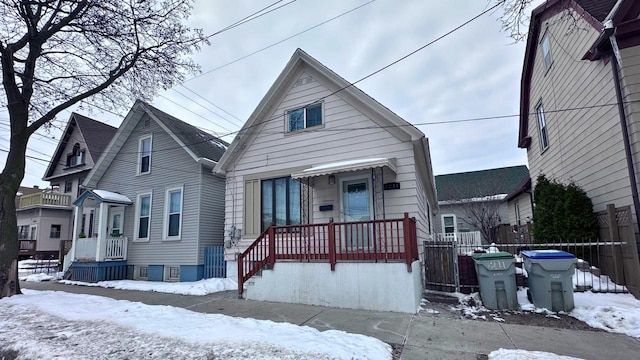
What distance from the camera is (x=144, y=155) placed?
45.3 feet

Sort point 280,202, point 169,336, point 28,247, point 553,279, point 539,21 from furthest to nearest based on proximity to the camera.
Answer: point 28,247 < point 539,21 < point 280,202 < point 553,279 < point 169,336

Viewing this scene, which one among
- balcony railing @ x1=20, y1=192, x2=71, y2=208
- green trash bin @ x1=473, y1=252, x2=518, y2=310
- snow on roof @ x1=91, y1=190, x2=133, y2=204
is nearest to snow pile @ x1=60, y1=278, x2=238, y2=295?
snow on roof @ x1=91, y1=190, x2=133, y2=204

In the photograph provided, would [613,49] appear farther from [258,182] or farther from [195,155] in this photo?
[195,155]

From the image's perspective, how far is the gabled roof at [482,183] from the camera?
21.8 metres

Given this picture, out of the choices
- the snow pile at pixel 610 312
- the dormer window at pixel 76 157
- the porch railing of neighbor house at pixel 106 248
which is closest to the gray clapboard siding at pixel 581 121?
the snow pile at pixel 610 312

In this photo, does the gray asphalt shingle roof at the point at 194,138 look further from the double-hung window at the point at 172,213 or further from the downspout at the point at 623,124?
the downspout at the point at 623,124

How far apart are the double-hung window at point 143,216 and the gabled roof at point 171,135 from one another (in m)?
2.78

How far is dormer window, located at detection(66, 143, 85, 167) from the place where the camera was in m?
20.7

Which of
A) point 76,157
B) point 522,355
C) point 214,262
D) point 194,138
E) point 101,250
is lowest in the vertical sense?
point 522,355

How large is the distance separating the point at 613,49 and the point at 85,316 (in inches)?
476

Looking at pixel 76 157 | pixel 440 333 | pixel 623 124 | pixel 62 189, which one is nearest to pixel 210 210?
pixel 440 333

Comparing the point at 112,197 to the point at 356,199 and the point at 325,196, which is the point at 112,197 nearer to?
the point at 325,196

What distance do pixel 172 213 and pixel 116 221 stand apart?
3.42m

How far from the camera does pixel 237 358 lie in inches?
159
